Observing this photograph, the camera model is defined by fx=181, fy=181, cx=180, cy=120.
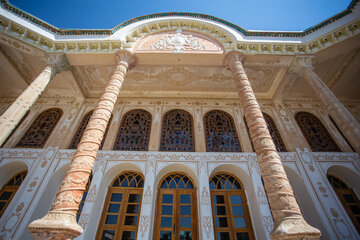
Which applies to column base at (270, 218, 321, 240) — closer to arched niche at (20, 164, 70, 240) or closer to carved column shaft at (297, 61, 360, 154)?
carved column shaft at (297, 61, 360, 154)

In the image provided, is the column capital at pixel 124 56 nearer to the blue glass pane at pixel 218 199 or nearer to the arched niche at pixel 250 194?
the arched niche at pixel 250 194

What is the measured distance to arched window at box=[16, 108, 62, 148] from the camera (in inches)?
291

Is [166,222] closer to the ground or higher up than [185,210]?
closer to the ground

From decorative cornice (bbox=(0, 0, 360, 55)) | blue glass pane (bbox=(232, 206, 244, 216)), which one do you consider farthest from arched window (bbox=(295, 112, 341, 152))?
blue glass pane (bbox=(232, 206, 244, 216))

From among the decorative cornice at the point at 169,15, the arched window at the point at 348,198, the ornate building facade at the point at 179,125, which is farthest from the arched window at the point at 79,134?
the arched window at the point at 348,198

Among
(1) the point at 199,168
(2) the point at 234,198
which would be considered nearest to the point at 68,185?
(1) the point at 199,168

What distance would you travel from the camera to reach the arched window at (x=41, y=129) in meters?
7.40

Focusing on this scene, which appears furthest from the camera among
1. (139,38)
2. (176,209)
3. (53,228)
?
(139,38)

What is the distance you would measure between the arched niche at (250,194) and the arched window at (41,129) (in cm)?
701

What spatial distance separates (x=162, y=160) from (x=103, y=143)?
2661mm

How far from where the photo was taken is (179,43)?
22.9 feet

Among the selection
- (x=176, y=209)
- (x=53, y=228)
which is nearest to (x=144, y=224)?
(x=176, y=209)

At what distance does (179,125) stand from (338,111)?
547 centimetres

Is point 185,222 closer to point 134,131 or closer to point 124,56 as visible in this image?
point 134,131
